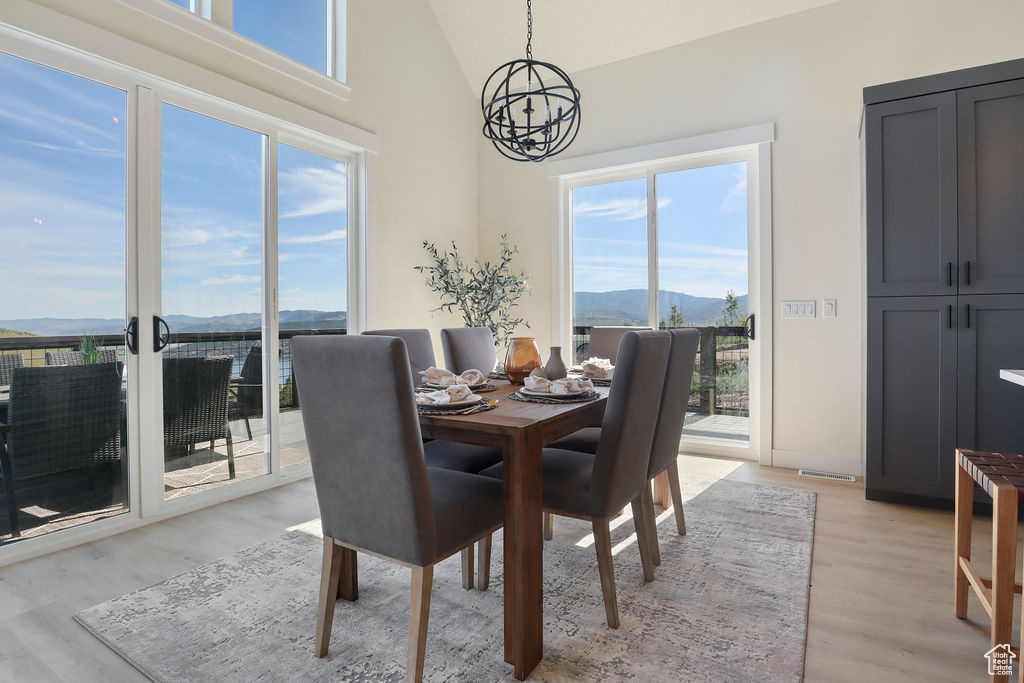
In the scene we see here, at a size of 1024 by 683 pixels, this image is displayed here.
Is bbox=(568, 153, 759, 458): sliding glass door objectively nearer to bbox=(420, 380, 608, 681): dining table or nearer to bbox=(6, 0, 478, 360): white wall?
bbox=(6, 0, 478, 360): white wall

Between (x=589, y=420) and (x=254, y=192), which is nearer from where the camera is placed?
(x=589, y=420)

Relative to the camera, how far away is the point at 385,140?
3.94 metres

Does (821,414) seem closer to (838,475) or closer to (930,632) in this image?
(838,475)

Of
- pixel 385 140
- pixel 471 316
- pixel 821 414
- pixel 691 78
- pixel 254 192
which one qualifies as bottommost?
pixel 821 414

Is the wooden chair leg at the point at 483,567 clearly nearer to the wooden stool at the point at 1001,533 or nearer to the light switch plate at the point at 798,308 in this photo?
the wooden stool at the point at 1001,533

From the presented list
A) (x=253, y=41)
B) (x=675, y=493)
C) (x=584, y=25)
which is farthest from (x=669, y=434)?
(x=584, y=25)

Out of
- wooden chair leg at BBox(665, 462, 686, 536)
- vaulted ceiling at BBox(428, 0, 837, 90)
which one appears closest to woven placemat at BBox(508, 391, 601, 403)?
wooden chair leg at BBox(665, 462, 686, 536)

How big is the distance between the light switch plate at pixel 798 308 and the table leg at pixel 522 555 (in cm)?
281

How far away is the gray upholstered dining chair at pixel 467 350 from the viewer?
2898 millimetres

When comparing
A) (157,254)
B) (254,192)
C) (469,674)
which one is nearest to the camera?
(469,674)

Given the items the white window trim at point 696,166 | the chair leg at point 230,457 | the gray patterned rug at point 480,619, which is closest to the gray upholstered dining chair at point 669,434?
the gray patterned rug at point 480,619

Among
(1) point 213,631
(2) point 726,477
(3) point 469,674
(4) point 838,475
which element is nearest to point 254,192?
(1) point 213,631

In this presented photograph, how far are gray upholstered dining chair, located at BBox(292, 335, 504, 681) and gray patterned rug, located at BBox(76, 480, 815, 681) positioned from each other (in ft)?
0.65

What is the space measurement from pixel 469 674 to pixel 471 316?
11.0ft
